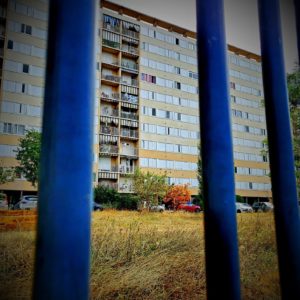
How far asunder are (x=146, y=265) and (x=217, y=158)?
374 cm

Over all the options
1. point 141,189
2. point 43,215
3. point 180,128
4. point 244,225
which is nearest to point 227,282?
point 43,215

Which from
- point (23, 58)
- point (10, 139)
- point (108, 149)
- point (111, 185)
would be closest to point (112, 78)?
point (108, 149)

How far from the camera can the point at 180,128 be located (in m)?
36.4

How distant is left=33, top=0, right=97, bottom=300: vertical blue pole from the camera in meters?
1.59

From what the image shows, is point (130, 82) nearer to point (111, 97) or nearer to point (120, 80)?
point (120, 80)

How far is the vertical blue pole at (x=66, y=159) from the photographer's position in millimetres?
1588

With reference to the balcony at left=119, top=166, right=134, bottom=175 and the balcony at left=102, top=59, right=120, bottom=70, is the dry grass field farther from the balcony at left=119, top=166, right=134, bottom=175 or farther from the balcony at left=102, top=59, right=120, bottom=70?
the balcony at left=102, top=59, right=120, bottom=70

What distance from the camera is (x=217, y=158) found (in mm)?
2902

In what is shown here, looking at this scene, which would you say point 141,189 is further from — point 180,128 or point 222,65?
point 222,65

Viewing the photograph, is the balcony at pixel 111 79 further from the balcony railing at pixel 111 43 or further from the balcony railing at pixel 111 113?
A: the balcony railing at pixel 111 43

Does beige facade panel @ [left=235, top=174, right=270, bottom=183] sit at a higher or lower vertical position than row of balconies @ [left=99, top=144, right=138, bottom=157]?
lower

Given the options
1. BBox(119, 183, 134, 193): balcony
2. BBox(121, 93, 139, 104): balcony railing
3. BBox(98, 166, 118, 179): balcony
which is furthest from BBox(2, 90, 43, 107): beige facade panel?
BBox(119, 183, 134, 193): balcony

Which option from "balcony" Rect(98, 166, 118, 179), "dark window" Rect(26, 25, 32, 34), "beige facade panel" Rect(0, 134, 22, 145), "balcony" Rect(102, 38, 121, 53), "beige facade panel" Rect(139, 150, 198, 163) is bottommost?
"balcony" Rect(98, 166, 118, 179)

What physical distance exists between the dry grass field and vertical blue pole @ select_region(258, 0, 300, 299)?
2.42 m
